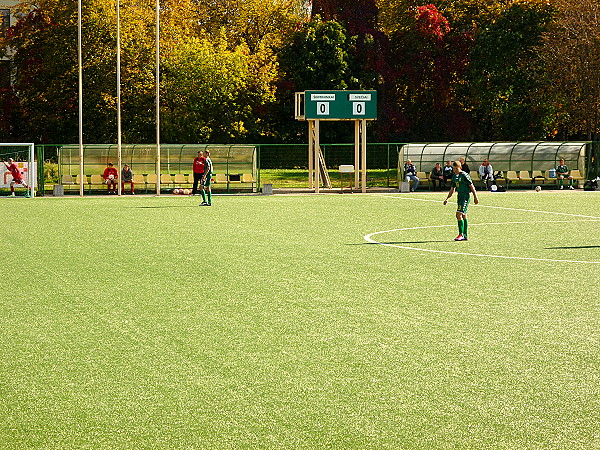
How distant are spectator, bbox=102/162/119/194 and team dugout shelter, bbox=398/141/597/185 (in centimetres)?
1404

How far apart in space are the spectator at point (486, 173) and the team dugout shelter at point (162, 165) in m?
10.9

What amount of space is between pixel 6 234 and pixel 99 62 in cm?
3526

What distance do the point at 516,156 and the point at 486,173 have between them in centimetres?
263

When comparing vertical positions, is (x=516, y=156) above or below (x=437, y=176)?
above

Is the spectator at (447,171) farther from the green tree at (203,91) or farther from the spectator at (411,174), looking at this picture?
the green tree at (203,91)

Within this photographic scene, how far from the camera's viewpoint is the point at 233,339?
924 cm

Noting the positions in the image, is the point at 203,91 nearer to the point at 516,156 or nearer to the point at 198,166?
the point at 198,166

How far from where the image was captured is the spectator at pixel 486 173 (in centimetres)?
4447

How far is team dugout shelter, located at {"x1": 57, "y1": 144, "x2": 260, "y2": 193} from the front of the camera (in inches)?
1679

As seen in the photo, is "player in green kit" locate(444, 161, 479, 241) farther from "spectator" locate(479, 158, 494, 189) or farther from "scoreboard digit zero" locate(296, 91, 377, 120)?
"spectator" locate(479, 158, 494, 189)

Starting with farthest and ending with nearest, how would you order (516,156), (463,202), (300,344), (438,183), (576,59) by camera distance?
(576,59) < (516,156) < (438,183) < (463,202) < (300,344)

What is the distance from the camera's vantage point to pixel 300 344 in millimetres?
9023

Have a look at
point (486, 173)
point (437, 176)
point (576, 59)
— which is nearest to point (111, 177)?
point (437, 176)

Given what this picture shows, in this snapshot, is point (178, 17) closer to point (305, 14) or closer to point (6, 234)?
point (305, 14)
